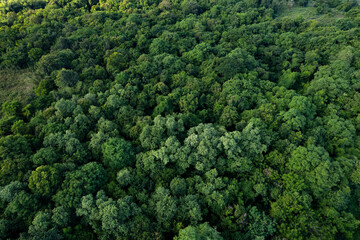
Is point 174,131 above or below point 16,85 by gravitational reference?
below

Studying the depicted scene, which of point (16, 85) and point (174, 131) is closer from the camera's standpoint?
point (174, 131)

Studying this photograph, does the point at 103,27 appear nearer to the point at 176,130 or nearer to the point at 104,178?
the point at 176,130

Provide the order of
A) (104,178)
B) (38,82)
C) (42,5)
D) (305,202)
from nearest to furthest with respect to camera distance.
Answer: (305,202) < (104,178) < (38,82) < (42,5)

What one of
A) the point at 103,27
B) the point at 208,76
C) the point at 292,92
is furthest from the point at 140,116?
the point at 103,27

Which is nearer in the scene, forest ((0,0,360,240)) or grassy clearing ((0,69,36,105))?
forest ((0,0,360,240))
